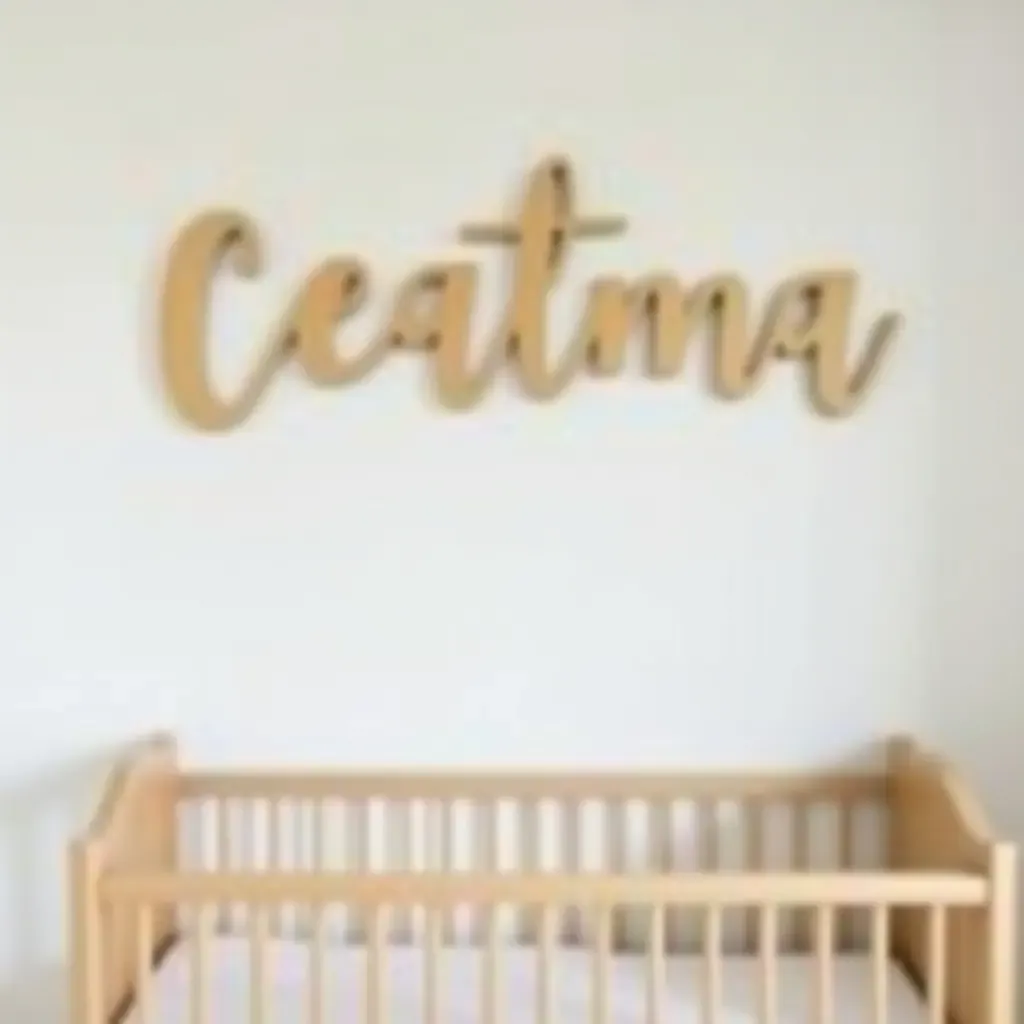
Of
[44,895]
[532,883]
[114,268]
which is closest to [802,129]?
[114,268]

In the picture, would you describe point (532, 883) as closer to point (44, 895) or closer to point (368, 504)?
point (368, 504)

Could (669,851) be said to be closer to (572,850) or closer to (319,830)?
(572,850)

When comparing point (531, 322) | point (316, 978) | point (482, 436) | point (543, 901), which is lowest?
point (316, 978)

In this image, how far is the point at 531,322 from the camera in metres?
2.38

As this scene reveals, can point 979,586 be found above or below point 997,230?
below

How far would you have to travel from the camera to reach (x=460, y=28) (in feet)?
7.89

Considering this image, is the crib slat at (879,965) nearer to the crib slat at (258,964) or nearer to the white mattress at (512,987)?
the white mattress at (512,987)

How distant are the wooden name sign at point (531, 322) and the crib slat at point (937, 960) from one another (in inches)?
31.9

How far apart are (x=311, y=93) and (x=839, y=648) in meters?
1.17

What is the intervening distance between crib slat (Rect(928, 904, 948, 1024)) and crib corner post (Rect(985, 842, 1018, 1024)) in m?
0.05

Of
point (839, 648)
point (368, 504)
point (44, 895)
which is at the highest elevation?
point (368, 504)

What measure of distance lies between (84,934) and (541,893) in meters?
0.55

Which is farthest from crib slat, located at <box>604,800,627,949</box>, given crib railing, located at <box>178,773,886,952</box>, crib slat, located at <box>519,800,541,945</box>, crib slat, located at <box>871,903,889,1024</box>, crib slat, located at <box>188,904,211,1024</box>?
crib slat, located at <box>188,904,211,1024</box>

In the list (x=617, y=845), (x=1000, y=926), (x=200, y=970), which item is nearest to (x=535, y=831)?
(x=617, y=845)
